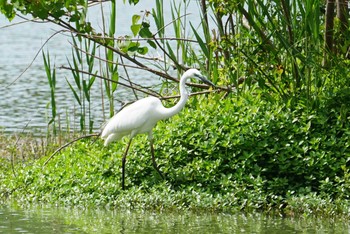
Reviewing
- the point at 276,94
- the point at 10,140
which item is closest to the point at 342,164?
the point at 276,94

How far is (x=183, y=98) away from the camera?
24.4 ft

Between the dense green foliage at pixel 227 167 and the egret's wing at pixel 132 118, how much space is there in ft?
0.92

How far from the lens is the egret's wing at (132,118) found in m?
7.44

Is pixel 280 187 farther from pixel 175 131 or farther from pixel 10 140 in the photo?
pixel 10 140

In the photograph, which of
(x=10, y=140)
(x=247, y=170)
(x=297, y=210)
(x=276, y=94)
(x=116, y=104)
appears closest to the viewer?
(x=297, y=210)

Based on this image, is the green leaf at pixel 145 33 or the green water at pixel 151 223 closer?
the green water at pixel 151 223

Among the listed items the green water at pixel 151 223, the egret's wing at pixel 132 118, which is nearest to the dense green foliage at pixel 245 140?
the green water at pixel 151 223

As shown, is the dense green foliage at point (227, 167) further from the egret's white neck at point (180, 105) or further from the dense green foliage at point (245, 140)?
the egret's white neck at point (180, 105)

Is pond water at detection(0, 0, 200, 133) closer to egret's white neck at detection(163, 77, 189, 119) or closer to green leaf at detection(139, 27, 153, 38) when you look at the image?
green leaf at detection(139, 27, 153, 38)

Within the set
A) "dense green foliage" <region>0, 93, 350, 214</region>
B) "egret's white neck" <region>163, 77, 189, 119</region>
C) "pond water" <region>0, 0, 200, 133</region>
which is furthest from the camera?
"pond water" <region>0, 0, 200, 133</region>

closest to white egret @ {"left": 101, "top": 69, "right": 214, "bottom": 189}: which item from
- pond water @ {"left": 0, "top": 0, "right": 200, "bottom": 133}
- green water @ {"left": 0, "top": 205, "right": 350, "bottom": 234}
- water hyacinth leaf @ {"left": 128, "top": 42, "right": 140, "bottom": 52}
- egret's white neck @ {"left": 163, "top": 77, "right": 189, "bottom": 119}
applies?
egret's white neck @ {"left": 163, "top": 77, "right": 189, "bottom": 119}

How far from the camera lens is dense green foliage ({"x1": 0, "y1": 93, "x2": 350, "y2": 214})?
684 cm

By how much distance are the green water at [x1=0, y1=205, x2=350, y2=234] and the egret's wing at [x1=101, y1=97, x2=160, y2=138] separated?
840 millimetres

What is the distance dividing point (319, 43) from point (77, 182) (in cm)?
245
